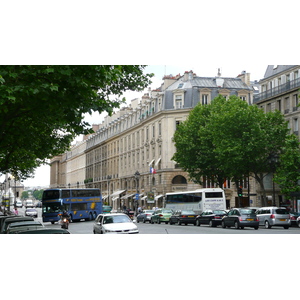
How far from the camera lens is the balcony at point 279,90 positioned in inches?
2203

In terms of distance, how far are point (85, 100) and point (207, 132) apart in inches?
1602

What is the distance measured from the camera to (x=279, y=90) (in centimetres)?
5928

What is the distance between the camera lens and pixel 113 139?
10762 cm

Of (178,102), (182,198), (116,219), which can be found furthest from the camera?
(178,102)

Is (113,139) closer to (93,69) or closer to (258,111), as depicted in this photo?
(258,111)

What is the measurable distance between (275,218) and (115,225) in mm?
16634

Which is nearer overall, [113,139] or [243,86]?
[243,86]

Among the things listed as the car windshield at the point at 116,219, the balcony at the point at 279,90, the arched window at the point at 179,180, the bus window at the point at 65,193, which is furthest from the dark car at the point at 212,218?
the arched window at the point at 179,180

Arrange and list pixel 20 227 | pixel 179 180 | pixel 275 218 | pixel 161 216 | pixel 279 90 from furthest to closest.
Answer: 1. pixel 179 180
2. pixel 279 90
3. pixel 161 216
4. pixel 275 218
5. pixel 20 227

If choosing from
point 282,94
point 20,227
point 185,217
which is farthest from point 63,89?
point 282,94

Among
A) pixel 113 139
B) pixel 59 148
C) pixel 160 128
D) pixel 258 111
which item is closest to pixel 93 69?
pixel 59 148

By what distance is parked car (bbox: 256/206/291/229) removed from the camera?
37.8 meters

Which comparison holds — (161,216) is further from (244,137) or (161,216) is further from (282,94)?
(282,94)

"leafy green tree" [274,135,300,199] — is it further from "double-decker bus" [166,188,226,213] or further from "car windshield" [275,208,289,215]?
"double-decker bus" [166,188,226,213]
